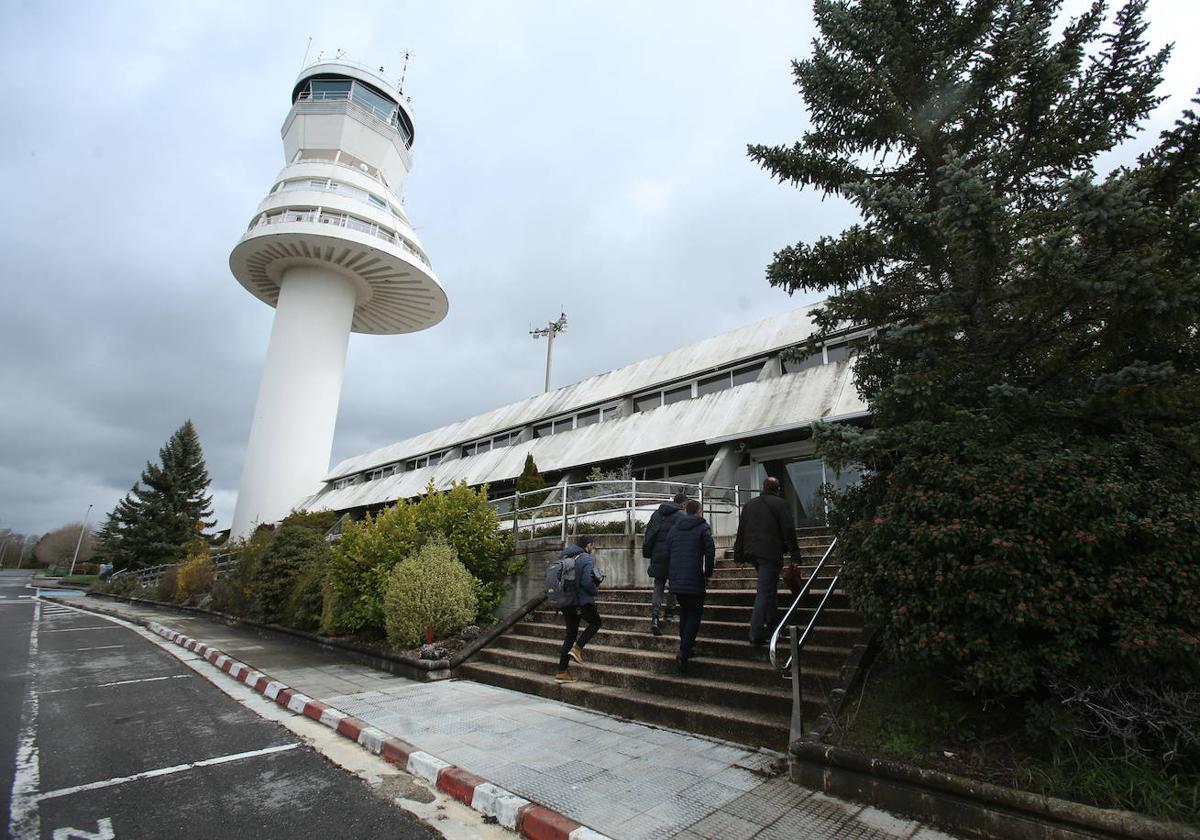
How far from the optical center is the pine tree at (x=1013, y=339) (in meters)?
3.46

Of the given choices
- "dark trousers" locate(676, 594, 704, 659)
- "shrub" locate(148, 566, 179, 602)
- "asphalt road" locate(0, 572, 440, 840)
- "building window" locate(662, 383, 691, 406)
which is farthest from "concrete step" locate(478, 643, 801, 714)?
"shrub" locate(148, 566, 179, 602)

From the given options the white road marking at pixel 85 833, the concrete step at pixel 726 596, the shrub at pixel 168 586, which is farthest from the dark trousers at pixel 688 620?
the shrub at pixel 168 586

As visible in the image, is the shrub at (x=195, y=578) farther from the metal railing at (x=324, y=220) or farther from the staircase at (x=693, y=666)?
the staircase at (x=693, y=666)

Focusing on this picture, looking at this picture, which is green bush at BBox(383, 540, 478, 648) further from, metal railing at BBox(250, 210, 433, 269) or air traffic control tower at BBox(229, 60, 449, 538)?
metal railing at BBox(250, 210, 433, 269)

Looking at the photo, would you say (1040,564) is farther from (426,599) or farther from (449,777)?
(426,599)

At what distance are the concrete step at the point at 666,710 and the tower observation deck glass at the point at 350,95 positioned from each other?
41119mm

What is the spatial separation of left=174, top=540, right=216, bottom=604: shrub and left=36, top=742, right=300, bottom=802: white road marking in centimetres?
1983

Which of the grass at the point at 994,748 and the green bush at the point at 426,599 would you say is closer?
the grass at the point at 994,748

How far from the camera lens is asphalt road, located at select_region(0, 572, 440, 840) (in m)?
3.64

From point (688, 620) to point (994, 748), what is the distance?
2781 millimetres

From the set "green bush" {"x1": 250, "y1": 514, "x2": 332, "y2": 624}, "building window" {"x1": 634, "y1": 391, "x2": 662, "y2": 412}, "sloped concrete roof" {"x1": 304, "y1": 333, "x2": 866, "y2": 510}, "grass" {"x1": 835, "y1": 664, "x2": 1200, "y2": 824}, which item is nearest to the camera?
"grass" {"x1": 835, "y1": 664, "x2": 1200, "y2": 824}

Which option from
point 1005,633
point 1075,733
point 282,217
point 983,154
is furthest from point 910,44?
point 282,217

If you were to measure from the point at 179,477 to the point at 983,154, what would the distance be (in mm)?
55088

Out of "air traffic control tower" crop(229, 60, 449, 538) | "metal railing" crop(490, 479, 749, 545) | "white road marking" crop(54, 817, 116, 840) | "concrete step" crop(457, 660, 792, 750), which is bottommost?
"white road marking" crop(54, 817, 116, 840)
